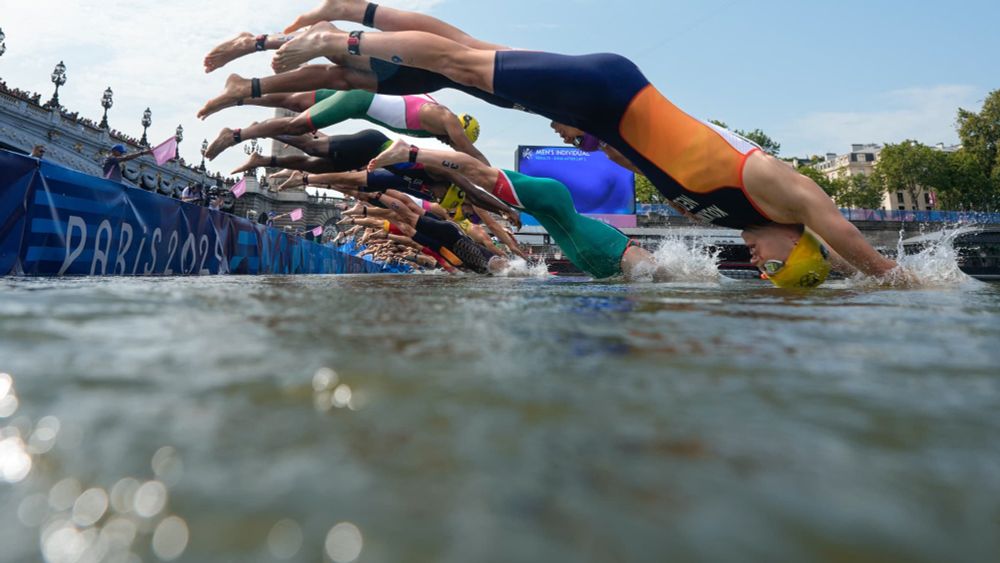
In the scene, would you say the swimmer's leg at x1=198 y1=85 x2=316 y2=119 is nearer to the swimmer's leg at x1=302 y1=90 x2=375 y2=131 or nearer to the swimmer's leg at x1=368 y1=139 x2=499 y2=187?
the swimmer's leg at x1=302 y1=90 x2=375 y2=131

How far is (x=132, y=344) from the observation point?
0.68m

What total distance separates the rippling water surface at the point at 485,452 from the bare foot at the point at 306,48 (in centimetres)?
269

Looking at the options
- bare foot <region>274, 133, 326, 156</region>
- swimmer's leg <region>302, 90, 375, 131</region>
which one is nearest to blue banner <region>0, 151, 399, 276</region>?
bare foot <region>274, 133, 326, 156</region>

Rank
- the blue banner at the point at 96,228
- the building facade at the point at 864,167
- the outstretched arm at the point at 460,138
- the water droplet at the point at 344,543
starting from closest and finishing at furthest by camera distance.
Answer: the water droplet at the point at 344,543
the blue banner at the point at 96,228
the outstretched arm at the point at 460,138
the building facade at the point at 864,167

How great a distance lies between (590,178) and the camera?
2302 cm

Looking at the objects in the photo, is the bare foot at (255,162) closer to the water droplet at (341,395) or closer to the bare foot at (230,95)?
the bare foot at (230,95)

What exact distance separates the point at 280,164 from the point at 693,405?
6.63 metres

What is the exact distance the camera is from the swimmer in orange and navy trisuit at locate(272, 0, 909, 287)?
2.66m

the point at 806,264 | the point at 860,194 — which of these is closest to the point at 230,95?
the point at 806,264

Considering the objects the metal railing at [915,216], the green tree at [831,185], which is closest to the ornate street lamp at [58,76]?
the metal railing at [915,216]

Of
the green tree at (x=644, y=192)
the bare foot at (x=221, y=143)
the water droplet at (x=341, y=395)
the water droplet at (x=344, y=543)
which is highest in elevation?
the green tree at (x=644, y=192)

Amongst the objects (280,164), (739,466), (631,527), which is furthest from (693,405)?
(280,164)

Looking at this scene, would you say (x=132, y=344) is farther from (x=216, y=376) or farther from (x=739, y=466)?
(x=739, y=466)

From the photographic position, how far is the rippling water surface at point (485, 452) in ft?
0.93
